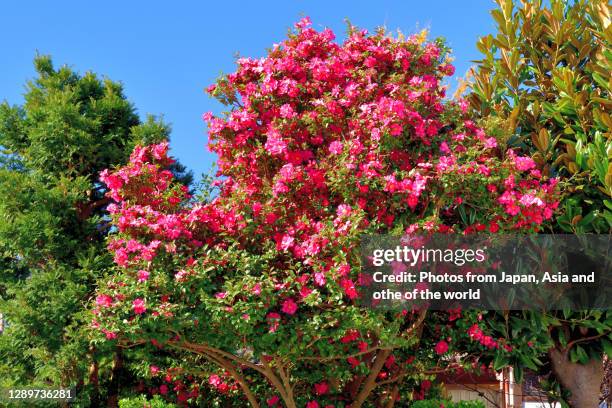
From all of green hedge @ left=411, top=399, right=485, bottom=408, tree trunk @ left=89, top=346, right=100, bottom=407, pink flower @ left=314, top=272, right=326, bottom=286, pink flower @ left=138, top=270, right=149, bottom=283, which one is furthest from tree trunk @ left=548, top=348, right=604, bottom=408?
tree trunk @ left=89, top=346, right=100, bottom=407

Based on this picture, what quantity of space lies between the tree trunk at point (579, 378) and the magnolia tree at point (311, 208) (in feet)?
3.86

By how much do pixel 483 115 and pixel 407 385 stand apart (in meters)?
4.30

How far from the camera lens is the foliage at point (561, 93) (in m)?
8.48

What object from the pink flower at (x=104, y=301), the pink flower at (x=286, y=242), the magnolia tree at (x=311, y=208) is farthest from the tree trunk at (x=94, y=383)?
the pink flower at (x=286, y=242)

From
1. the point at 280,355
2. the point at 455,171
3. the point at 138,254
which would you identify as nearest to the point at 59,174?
the point at 138,254

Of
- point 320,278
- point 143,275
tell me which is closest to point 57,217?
point 143,275

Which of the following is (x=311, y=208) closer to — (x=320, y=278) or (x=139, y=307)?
(x=320, y=278)

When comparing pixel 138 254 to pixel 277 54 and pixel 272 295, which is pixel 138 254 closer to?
pixel 272 295

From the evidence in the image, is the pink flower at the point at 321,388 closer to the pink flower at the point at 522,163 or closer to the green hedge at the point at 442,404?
the green hedge at the point at 442,404

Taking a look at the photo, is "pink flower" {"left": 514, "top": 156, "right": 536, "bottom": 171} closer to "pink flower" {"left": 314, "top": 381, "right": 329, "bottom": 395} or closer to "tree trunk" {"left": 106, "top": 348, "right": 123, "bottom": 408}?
"pink flower" {"left": 314, "top": 381, "right": 329, "bottom": 395}

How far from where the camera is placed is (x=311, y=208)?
24.2 feet

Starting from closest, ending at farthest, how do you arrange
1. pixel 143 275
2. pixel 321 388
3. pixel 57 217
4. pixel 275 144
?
pixel 143 275 → pixel 275 144 → pixel 321 388 → pixel 57 217

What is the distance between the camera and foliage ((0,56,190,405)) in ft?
28.6

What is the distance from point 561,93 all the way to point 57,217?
7472mm
